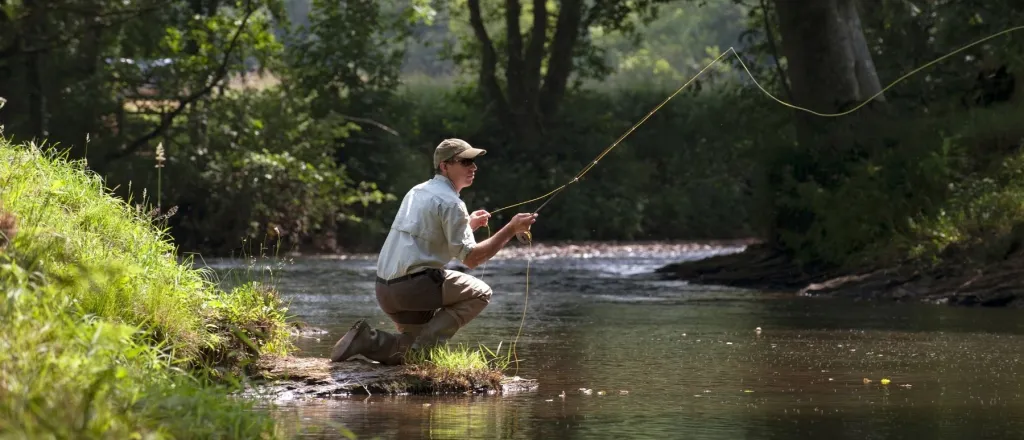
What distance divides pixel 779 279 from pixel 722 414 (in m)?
12.2

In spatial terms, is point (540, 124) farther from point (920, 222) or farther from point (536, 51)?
point (920, 222)

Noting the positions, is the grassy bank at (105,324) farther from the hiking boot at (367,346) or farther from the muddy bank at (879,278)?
the muddy bank at (879,278)

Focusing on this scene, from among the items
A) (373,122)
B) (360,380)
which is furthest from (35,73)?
(360,380)

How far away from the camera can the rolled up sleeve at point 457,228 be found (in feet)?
29.2

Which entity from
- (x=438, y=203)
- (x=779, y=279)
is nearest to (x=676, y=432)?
(x=438, y=203)

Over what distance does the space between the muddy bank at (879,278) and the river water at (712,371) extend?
57 centimetres

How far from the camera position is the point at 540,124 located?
111 feet

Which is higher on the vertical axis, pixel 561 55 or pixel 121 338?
pixel 561 55

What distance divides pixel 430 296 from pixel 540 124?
24881 millimetres

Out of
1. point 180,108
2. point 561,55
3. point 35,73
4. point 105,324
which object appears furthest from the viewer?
point 561,55

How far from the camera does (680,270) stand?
72.0 feet

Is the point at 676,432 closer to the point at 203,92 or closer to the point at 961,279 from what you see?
the point at 961,279

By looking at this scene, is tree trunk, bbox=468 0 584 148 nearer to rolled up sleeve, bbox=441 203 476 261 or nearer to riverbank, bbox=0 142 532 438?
riverbank, bbox=0 142 532 438

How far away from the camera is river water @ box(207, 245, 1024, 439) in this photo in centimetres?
747
